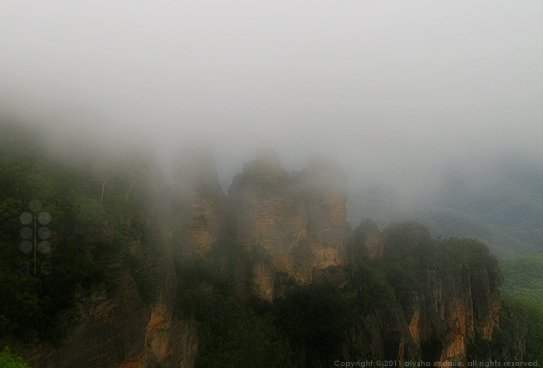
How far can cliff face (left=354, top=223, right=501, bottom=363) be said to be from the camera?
1977 inches

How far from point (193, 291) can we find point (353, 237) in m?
24.0

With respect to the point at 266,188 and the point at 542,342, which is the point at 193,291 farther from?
the point at 542,342

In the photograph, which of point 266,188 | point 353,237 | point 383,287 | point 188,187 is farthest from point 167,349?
point 353,237

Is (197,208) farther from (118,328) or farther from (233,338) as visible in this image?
(118,328)

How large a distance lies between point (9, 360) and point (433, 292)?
48.4 metres

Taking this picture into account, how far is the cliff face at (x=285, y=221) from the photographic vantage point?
45.6 m

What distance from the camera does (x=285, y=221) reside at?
46.7 m

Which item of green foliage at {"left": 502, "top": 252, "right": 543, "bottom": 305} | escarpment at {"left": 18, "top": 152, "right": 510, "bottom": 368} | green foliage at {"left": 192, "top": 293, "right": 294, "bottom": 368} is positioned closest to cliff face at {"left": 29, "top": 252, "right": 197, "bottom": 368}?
escarpment at {"left": 18, "top": 152, "right": 510, "bottom": 368}

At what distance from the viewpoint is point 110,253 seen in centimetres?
2402

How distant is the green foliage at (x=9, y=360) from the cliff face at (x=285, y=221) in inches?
1087

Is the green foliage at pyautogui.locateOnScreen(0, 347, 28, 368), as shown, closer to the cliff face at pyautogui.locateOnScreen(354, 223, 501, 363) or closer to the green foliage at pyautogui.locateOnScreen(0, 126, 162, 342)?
the green foliage at pyautogui.locateOnScreen(0, 126, 162, 342)

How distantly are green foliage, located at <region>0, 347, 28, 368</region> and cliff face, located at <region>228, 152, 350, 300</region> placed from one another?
27.6 meters

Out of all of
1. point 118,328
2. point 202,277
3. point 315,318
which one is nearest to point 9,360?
point 118,328

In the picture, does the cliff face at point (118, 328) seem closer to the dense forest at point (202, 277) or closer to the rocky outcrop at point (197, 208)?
the dense forest at point (202, 277)
